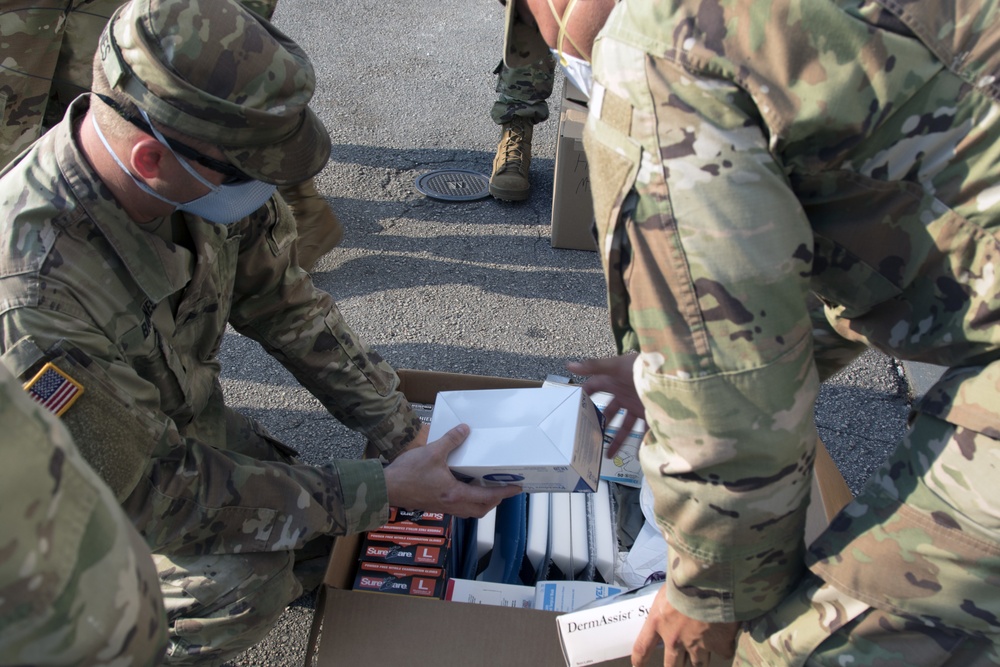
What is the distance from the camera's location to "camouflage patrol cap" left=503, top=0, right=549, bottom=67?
1.52 meters

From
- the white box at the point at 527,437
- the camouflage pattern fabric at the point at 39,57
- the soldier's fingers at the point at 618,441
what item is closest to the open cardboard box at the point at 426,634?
the white box at the point at 527,437

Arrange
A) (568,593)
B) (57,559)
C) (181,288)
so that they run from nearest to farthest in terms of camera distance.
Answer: (57,559)
(181,288)
(568,593)

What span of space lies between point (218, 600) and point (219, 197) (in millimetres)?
827

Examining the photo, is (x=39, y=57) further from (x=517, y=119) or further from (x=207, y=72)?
(x=517, y=119)

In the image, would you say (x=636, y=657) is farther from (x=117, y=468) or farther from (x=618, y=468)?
(x=117, y=468)

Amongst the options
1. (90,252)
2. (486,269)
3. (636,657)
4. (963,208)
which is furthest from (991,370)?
(486,269)

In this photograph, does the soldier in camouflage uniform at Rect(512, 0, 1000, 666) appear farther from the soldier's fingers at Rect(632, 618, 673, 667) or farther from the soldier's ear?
the soldier's ear

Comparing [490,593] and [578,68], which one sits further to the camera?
[490,593]

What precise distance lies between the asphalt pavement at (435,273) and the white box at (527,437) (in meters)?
0.37

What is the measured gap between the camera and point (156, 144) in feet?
4.57

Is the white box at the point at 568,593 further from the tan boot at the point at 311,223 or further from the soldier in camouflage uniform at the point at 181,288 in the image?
the tan boot at the point at 311,223

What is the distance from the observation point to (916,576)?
3.65 feet

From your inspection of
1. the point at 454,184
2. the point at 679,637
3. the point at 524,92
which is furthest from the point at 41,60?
the point at 679,637

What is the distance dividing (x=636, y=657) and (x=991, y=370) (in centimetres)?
76
